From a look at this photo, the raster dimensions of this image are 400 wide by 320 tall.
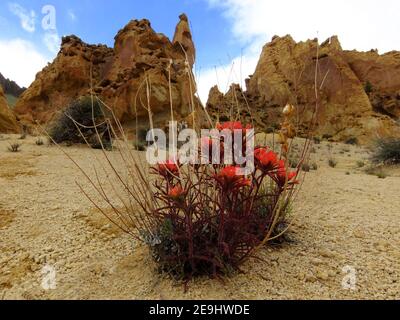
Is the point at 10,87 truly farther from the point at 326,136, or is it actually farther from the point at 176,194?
the point at 176,194

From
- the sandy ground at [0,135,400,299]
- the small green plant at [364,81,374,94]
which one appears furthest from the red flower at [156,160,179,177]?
the small green plant at [364,81,374,94]

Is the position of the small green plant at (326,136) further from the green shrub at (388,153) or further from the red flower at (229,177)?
the red flower at (229,177)

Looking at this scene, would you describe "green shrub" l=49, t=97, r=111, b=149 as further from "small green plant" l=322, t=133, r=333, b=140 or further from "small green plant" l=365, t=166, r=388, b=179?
"small green plant" l=322, t=133, r=333, b=140

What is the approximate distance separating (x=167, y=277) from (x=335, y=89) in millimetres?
21722

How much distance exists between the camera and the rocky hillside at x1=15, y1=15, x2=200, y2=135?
13672 mm

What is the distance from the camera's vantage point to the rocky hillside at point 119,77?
1367 centimetres

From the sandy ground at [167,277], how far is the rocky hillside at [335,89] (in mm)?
15486

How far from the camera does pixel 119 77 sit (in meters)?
13.8

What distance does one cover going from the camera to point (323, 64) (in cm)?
2142


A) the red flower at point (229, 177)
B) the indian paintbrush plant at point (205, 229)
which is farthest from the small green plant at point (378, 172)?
the red flower at point (229, 177)

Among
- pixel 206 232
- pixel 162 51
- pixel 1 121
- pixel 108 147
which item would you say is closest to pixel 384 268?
pixel 206 232

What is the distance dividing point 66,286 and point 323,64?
22149 mm
